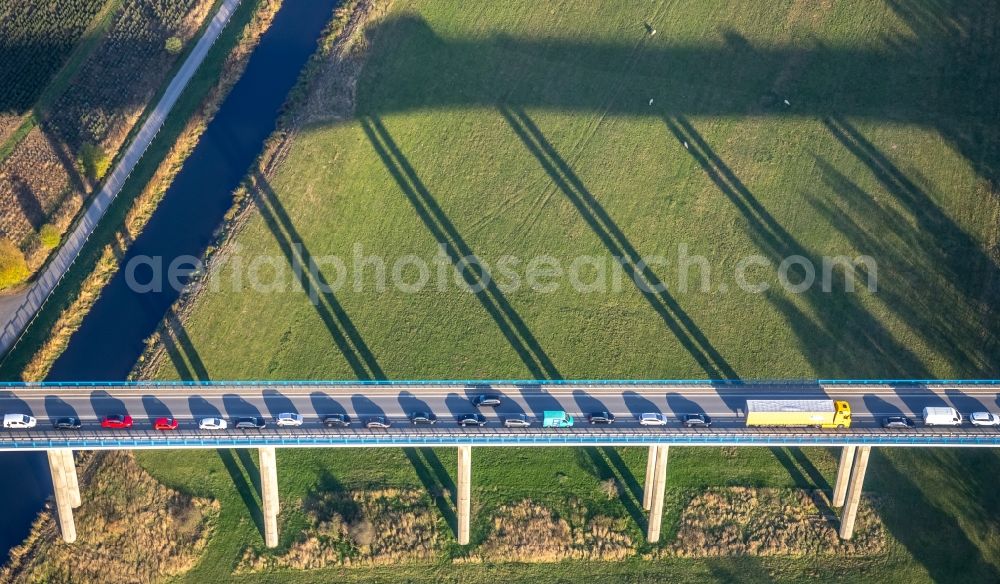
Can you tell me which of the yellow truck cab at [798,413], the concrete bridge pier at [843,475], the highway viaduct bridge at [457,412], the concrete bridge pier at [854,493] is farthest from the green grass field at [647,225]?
the yellow truck cab at [798,413]

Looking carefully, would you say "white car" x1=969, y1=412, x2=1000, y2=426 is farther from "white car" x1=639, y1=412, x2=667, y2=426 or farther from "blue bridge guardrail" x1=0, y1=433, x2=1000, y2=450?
"white car" x1=639, y1=412, x2=667, y2=426

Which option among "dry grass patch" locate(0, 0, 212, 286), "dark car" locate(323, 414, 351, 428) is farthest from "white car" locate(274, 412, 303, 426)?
"dry grass patch" locate(0, 0, 212, 286)

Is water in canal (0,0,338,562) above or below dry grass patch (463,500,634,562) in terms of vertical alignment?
above

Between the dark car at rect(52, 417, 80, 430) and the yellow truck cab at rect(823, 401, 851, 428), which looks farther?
the yellow truck cab at rect(823, 401, 851, 428)

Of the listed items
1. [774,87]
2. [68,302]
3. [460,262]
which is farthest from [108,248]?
[774,87]

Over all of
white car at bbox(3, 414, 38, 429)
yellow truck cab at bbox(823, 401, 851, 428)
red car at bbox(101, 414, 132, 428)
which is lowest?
yellow truck cab at bbox(823, 401, 851, 428)

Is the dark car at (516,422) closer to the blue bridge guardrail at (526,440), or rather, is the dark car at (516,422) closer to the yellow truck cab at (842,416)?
the blue bridge guardrail at (526,440)

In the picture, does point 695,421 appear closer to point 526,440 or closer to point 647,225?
point 526,440
